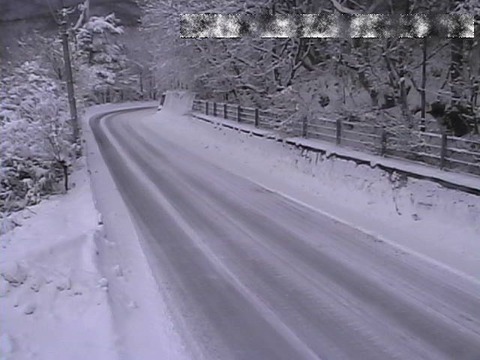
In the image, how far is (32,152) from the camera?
1393 cm

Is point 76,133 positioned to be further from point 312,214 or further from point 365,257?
point 365,257

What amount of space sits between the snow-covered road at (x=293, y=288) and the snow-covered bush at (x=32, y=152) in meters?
3.39

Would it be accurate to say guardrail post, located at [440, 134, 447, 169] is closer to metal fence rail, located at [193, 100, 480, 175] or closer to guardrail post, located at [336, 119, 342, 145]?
metal fence rail, located at [193, 100, 480, 175]

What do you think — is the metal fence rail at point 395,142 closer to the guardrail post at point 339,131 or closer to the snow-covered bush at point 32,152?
the guardrail post at point 339,131

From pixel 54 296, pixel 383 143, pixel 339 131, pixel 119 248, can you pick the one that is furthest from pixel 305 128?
pixel 54 296

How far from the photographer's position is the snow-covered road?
18.1 feet

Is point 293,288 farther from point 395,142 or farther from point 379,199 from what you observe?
point 395,142

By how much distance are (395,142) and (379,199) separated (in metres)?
1.91

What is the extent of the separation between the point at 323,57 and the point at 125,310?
18002 mm

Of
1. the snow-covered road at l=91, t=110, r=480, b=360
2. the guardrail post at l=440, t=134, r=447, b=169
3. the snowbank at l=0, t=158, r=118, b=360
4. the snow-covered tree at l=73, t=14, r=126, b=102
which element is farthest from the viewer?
the snow-covered tree at l=73, t=14, r=126, b=102

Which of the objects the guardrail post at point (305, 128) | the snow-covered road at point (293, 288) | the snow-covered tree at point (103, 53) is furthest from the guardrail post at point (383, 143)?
the snow-covered tree at point (103, 53)

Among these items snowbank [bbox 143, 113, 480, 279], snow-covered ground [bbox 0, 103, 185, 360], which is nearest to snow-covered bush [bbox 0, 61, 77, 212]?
snow-covered ground [bbox 0, 103, 185, 360]

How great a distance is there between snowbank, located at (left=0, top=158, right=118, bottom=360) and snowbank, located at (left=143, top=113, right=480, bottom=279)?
5.11 metres

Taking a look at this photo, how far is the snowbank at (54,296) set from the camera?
5.32 meters
